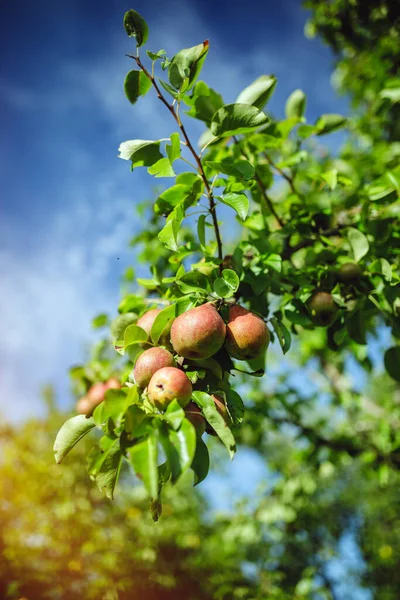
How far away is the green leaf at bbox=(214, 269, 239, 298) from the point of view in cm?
142

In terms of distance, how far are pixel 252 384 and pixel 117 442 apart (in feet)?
13.0

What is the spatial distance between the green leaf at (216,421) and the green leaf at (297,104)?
6.05 ft

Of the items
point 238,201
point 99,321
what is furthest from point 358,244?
point 99,321

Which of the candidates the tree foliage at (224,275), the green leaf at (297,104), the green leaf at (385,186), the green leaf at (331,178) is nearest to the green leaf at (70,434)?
the tree foliage at (224,275)

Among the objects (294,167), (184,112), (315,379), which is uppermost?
(184,112)

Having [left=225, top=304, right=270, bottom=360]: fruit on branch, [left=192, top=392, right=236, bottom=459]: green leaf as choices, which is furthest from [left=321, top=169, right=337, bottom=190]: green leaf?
[left=192, top=392, right=236, bottom=459]: green leaf

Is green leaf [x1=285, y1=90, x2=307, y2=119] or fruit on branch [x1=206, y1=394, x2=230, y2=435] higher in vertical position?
green leaf [x1=285, y1=90, x2=307, y2=119]

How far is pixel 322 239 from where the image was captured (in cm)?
212

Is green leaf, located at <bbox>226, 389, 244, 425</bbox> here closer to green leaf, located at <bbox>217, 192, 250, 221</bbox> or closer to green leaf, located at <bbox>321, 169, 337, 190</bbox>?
green leaf, located at <bbox>217, 192, 250, 221</bbox>

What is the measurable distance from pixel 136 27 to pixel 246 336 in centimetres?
119

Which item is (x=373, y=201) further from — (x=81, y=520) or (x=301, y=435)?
(x=81, y=520)

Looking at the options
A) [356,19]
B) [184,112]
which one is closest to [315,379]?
[356,19]

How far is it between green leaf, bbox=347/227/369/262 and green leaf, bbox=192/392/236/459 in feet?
3.85

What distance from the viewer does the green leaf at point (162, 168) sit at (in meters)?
1.51
